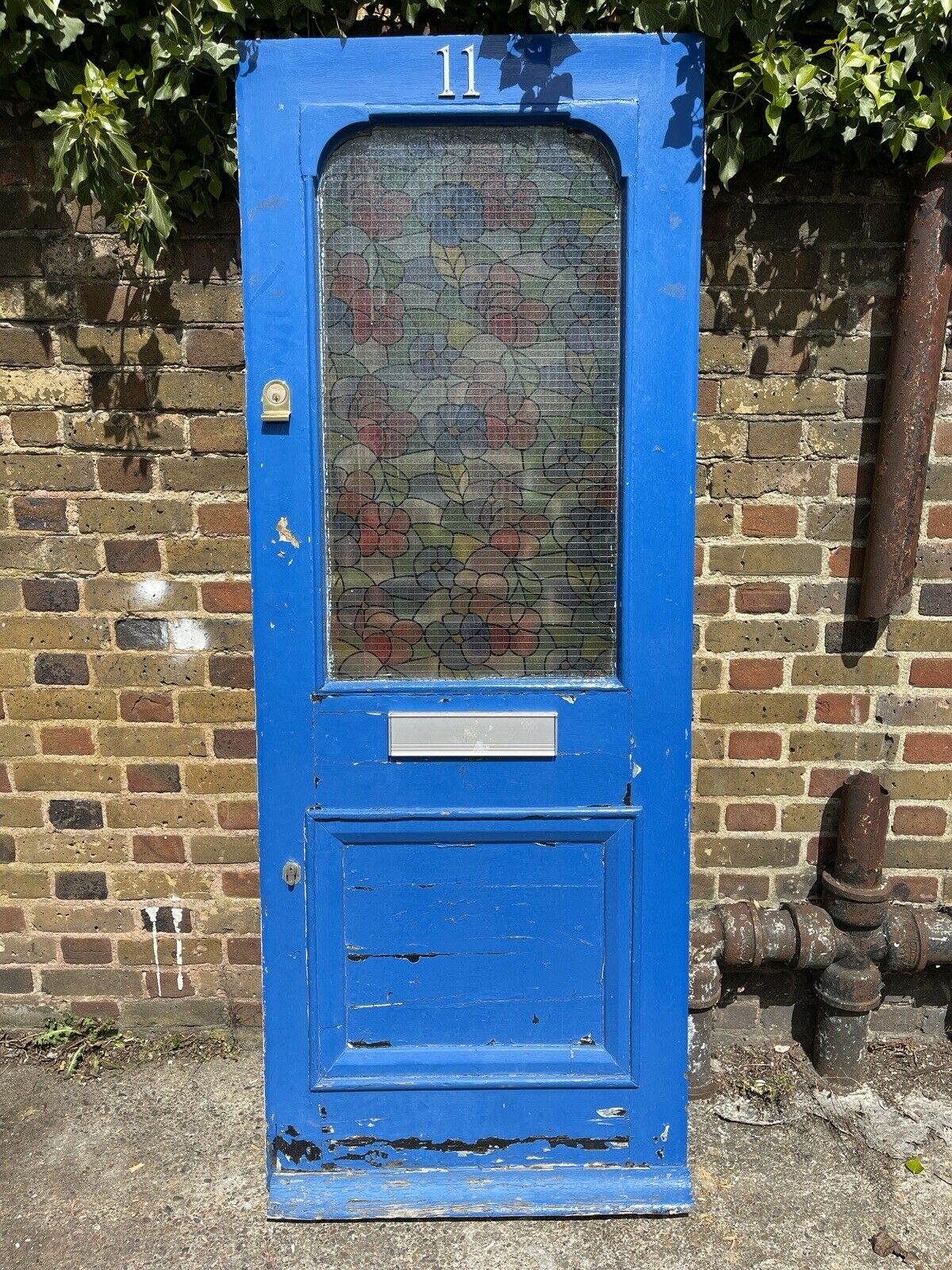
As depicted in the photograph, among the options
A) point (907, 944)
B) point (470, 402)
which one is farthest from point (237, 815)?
point (907, 944)

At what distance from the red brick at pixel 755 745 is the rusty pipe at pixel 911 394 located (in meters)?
0.45

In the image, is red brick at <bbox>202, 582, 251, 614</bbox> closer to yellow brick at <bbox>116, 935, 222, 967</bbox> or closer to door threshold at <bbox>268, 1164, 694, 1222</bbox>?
yellow brick at <bbox>116, 935, 222, 967</bbox>

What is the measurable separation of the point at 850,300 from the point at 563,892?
1731 millimetres

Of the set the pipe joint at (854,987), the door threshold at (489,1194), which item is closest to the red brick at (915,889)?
the pipe joint at (854,987)

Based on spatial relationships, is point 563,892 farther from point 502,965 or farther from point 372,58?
point 372,58

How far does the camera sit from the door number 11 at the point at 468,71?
1989 millimetres

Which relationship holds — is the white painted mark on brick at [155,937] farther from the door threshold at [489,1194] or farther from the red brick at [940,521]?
the red brick at [940,521]

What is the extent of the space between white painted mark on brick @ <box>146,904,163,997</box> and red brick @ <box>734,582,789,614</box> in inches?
77.6

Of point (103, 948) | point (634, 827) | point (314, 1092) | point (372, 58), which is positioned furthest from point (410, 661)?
point (103, 948)

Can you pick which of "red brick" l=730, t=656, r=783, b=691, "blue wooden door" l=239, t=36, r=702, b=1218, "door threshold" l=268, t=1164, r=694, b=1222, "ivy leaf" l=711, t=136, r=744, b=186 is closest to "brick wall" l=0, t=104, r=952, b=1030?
"red brick" l=730, t=656, r=783, b=691

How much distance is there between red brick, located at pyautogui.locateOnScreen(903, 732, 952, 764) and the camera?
2762 mm

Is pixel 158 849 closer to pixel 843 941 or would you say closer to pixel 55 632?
pixel 55 632

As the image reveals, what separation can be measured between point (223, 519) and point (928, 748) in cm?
214

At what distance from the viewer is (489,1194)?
235cm
